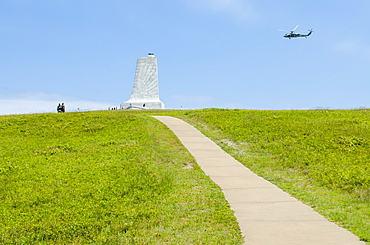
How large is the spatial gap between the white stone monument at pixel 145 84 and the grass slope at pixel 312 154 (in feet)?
113

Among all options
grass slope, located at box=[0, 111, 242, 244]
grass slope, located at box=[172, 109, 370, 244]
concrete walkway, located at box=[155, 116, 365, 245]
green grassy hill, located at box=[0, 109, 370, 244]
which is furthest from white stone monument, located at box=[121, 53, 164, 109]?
concrete walkway, located at box=[155, 116, 365, 245]

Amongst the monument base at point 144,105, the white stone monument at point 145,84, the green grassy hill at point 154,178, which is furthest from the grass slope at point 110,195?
the white stone monument at point 145,84

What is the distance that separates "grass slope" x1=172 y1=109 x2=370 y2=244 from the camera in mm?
10850

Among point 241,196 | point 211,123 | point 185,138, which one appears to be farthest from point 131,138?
point 241,196

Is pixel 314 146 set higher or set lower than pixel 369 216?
higher

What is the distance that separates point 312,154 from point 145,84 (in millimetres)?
48783

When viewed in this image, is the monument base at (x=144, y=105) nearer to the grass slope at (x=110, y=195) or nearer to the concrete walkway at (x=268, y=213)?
the grass slope at (x=110, y=195)

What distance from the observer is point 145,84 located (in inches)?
2502

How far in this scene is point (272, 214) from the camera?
9406 mm

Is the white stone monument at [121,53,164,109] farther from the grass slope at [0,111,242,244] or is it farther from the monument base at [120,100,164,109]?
the grass slope at [0,111,242,244]

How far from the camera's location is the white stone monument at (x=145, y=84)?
63.1 meters

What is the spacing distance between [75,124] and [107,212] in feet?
61.8

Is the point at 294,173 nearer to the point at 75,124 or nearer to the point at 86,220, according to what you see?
→ the point at 86,220

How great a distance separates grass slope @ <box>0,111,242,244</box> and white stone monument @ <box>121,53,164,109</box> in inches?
1640
